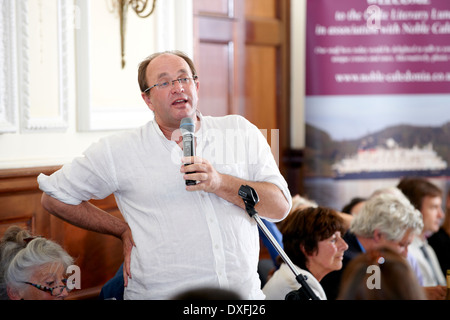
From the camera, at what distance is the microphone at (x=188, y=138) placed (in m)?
1.89

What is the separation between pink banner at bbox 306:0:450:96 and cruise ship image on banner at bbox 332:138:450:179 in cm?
42

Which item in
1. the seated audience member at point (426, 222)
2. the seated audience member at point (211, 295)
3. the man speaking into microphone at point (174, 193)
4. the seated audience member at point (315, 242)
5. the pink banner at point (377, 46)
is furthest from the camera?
the pink banner at point (377, 46)

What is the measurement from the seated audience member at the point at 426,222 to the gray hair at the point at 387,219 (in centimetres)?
40

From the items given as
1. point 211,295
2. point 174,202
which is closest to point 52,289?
point 174,202

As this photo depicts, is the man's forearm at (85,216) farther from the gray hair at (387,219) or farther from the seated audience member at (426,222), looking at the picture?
the seated audience member at (426,222)

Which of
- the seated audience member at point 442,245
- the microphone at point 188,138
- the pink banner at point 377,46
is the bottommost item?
the seated audience member at point 442,245

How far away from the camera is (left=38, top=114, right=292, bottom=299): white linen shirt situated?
2.08 meters

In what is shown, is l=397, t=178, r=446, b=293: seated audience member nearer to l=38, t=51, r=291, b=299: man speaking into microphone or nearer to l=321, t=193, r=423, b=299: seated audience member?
l=321, t=193, r=423, b=299: seated audience member

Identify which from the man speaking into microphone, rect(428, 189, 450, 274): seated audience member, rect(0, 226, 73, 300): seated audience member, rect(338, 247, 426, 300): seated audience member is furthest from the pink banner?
rect(338, 247, 426, 300): seated audience member

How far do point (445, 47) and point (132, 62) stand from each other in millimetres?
2606

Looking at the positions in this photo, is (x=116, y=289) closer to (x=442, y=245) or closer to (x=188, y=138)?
(x=188, y=138)

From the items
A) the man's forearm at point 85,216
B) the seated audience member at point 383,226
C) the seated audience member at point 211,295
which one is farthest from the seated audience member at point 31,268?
the seated audience member at point 383,226

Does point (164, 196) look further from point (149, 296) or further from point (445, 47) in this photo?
point (445, 47)

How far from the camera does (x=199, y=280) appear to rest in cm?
207
